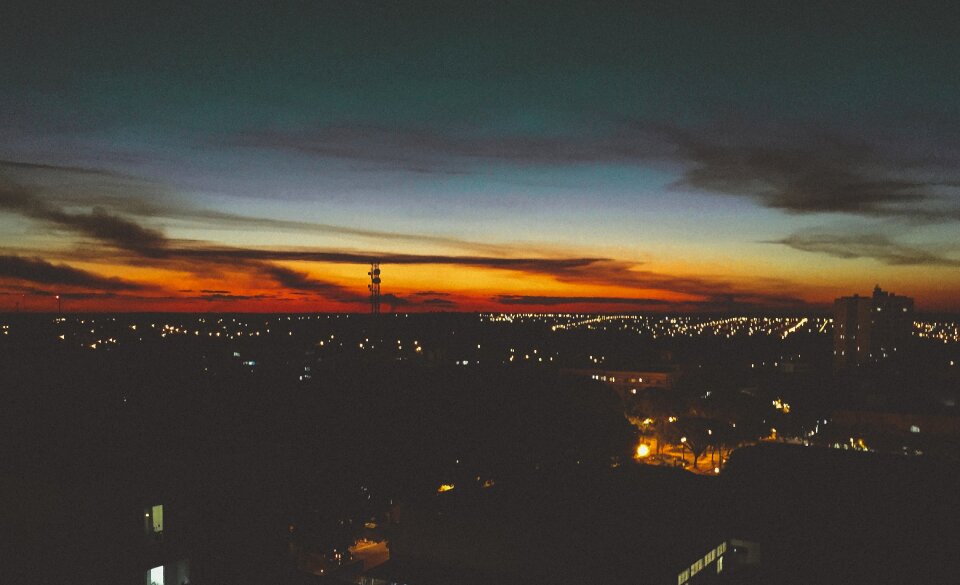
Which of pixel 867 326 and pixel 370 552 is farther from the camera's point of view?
pixel 867 326

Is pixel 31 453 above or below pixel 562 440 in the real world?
above

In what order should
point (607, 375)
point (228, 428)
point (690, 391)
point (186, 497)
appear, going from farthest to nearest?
1. point (607, 375)
2. point (690, 391)
3. point (228, 428)
4. point (186, 497)

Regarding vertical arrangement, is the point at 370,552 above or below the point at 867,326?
below

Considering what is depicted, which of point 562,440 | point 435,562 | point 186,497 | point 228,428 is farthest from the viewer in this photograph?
point 562,440

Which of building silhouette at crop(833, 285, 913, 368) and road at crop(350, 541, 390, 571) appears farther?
building silhouette at crop(833, 285, 913, 368)

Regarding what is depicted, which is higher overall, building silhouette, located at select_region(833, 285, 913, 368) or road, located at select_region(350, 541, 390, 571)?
building silhouette, located at select_region(833, 285, 913, 368)

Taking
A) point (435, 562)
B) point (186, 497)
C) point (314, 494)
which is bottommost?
point (435, 562)

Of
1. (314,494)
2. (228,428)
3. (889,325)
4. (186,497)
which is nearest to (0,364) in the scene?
(228,428)

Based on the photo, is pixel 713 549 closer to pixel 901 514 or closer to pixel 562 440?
pixel 901 514
